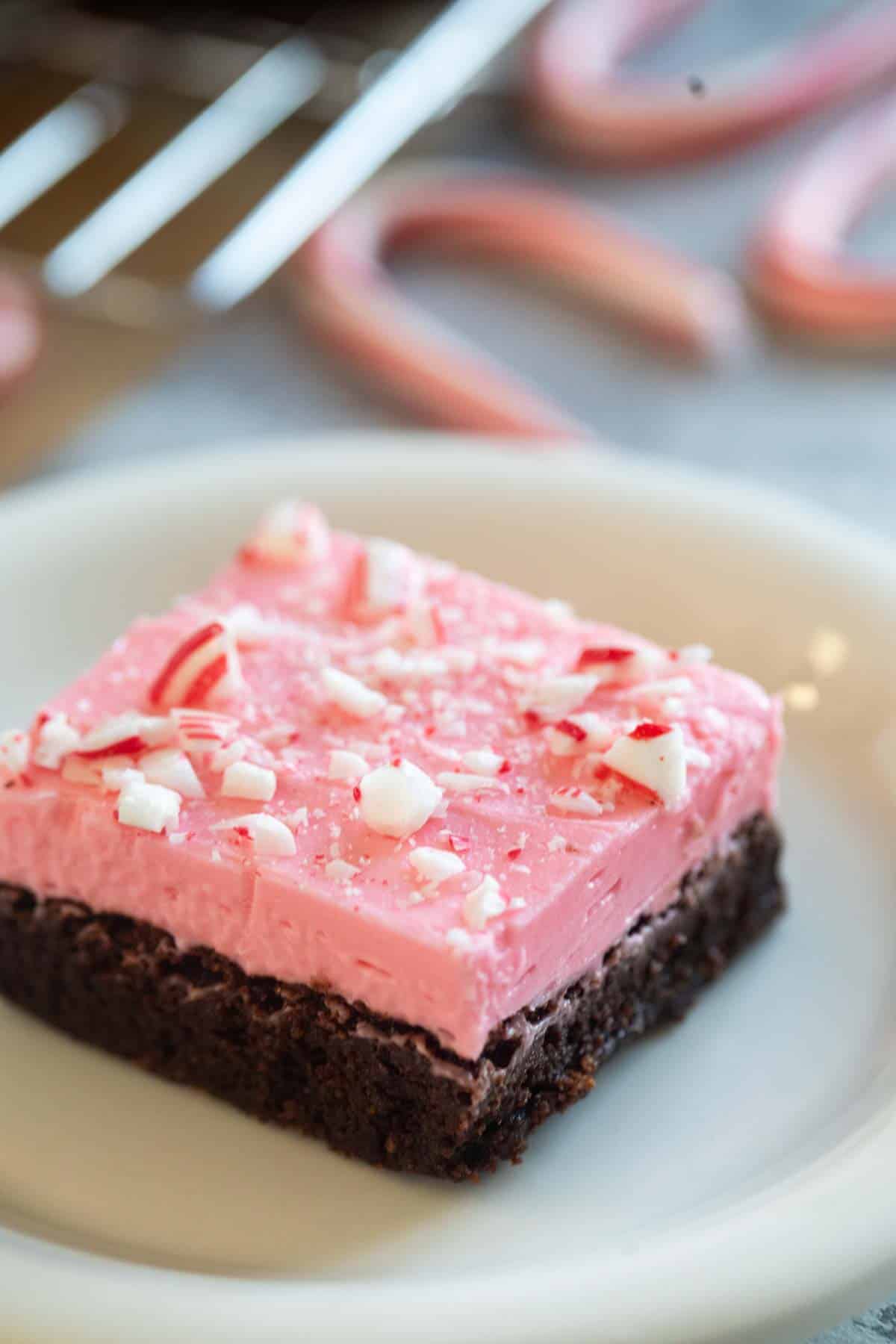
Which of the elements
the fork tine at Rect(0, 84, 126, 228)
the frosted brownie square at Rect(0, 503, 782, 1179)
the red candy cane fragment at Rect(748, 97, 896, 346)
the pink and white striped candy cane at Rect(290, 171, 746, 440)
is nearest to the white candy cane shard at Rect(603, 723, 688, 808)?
the frosted brownie square at Rect(0, 503, 782, 1179)

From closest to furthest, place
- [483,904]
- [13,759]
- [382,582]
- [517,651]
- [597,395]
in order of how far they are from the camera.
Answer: [483,904] < [13,759] < [517,651] < [382,582] < [597,395]

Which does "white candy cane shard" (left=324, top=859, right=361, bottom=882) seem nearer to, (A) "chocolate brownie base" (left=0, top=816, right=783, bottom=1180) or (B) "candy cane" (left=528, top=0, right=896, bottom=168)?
(A) "chocolate brownie base" (left=0, top=816, right=783, bottom=1180)

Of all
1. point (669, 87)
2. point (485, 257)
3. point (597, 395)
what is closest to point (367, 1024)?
point (597, 395)

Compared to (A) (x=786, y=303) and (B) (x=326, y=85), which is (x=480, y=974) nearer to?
(A) (x=786, y=303)

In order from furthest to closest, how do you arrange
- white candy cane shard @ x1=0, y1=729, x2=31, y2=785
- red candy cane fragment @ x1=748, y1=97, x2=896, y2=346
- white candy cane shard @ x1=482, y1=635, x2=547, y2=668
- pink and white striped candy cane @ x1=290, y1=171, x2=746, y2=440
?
red candy cane fragment @ x1=748, y1=97, x2=896, y2=346
pink and white striped candy cane @ x1=290, y1=171, x2=746, y2=440
white candy cane shard @ x1=482, y1=635, x2=547, y2=668
white candy cane shard @ x1=0, y1=729, x2=31, y2=785

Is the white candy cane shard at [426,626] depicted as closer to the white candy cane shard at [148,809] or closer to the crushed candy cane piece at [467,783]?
the crushed candy cane piece at [467,783]

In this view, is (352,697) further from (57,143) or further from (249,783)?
(57,143)

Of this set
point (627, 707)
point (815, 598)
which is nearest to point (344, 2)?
point (815, 598)
